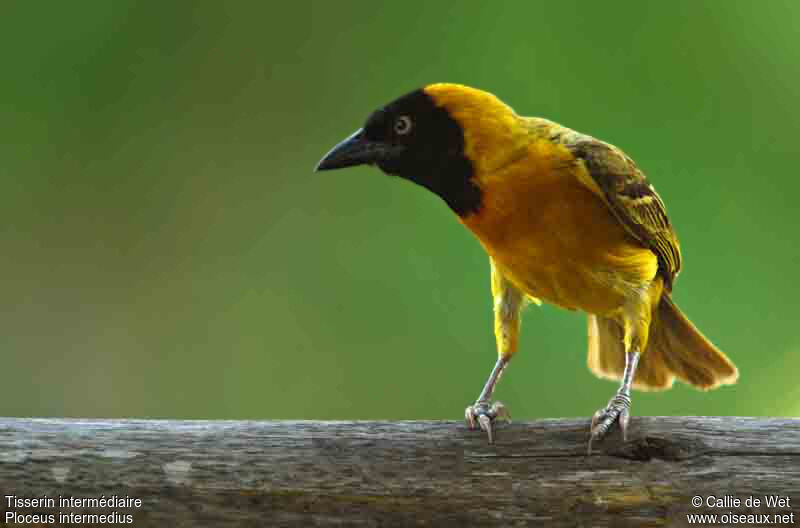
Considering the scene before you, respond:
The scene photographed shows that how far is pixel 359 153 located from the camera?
11.2ft

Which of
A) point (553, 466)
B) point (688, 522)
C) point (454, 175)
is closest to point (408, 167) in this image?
point (454, 175)

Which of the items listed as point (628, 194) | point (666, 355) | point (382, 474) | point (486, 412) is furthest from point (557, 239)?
point (382, 474)

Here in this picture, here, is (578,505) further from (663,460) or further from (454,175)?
(454,175)

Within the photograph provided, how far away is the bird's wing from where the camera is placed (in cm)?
338

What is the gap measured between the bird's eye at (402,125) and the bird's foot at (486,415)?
982 millimetres

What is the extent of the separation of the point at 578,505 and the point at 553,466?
134mm

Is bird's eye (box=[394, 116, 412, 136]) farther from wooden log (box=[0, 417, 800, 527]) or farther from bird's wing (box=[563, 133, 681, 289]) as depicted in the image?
wooden log (box=[0, 417, 800, 527])

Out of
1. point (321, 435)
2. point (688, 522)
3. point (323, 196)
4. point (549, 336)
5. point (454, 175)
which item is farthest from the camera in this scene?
point (323, 196)

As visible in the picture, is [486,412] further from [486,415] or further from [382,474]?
[382,474]

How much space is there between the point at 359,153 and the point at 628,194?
3.18 ft

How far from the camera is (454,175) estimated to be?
11.0 feet

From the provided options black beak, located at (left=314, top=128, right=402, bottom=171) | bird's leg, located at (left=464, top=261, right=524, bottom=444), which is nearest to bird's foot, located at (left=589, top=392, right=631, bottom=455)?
bird's leg, located at (left=464, top=261, right=524, bottom=444)

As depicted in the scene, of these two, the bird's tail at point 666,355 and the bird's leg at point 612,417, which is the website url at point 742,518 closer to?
the bird's leg at point 612,417

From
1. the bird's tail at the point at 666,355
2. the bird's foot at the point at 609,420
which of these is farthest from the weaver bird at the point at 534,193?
the bird's tail at the point at 666,355
